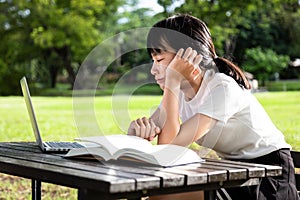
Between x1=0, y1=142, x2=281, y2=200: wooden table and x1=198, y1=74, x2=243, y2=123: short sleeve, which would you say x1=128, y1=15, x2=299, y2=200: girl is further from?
x1=0, y1=142, x2=281, y2=200: wooden table

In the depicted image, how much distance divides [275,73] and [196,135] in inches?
1201

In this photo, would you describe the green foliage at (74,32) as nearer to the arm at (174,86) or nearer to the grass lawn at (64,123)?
the grass lawn at (64,123)

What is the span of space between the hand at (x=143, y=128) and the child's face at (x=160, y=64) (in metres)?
0.15

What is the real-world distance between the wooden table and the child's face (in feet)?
1.29

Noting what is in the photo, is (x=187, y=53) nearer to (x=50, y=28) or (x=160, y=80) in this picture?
(x=160, y=80)

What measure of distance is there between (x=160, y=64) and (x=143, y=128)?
0.76ft

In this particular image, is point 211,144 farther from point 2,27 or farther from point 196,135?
point 2,27

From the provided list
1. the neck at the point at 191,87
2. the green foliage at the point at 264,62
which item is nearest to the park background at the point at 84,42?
the green foliage at the point at 264,62

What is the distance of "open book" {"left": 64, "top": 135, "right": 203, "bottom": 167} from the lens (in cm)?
162

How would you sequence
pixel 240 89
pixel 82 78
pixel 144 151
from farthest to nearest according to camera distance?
pixel 240 89
pixel 82 78
pixel 144 151

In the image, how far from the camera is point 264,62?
3058 cm

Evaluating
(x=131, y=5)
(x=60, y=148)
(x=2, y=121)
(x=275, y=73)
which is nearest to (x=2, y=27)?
(x=131, y=5)

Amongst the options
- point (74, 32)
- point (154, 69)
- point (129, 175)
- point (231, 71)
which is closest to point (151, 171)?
point (129, 175)

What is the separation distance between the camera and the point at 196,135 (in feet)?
6.00
